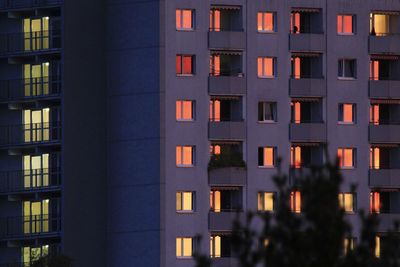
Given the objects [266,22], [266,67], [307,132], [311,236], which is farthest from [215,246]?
[311,236]

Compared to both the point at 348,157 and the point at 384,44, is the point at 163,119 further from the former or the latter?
the point at 384,44

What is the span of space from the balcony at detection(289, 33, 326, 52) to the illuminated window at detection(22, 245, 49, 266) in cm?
1869

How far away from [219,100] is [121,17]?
743 cm

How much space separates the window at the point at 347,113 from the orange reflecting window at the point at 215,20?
8.61m

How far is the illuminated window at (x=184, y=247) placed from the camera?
132m

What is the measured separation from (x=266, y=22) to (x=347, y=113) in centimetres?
724

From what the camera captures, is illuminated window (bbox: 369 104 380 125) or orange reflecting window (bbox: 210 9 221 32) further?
illuminated window (bbox: 369 104 380 125)

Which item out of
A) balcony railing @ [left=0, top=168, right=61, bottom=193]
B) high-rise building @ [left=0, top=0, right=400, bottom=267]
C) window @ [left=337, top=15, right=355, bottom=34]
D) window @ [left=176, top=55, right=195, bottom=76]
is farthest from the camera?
window @ [left=337, top=15, right=355, bottom=34]

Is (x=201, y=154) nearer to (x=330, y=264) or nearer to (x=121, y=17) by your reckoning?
(x=121, y=17)

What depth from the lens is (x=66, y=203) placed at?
13275cm

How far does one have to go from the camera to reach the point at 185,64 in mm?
135250

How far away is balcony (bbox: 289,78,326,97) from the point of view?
13600cm

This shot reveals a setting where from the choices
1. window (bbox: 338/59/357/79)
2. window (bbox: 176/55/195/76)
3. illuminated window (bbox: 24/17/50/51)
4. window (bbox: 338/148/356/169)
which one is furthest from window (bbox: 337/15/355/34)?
illuminated window (bbox: 24/17/50/51)

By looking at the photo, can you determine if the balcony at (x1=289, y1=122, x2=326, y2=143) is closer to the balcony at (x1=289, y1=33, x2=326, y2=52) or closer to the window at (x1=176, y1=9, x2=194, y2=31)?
the balcony at (x1=289, y1=33, x2=326, y2=52)
